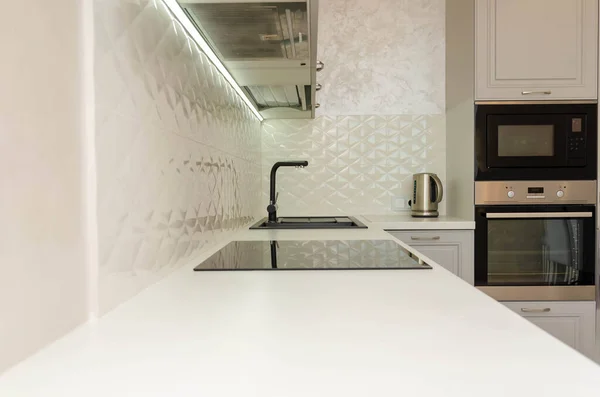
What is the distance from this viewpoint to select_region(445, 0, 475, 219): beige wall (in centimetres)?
236

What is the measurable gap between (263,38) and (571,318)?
6.82ft

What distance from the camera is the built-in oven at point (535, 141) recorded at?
2287mm

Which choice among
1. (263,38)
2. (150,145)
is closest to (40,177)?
(150,145)

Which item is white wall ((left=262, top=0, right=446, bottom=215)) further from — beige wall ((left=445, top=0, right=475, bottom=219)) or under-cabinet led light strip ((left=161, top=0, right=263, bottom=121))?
under-cabinet led light strip ((left=161, top=0, right=263, bottom=121))

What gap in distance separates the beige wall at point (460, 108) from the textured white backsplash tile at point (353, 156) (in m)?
0.12

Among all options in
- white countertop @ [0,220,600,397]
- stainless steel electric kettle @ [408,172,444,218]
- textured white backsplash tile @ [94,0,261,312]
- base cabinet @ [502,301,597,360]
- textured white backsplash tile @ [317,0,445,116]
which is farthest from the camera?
textured white backsplash tile @ [317,0,445,116]

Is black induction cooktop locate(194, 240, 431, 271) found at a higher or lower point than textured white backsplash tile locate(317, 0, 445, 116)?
lower

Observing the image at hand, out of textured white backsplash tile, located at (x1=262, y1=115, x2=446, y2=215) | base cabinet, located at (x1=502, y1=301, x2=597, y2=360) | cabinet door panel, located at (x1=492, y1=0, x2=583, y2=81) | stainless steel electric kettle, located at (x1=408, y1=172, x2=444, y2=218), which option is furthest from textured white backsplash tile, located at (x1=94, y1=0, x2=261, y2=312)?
base cabinet, located at (x1=502, y1=301, x2=597, y2=360)

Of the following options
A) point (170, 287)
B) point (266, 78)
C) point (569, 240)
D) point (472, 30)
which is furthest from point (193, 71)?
point (569, 240)

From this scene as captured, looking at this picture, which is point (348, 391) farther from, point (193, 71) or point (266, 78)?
point (266, 78)

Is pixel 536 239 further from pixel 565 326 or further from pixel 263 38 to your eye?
pixel 263 38

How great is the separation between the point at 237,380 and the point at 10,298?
0.84ft

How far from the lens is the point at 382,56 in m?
2.77

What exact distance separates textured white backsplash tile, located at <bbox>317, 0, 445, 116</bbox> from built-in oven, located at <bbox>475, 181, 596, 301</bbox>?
767 millimetres
